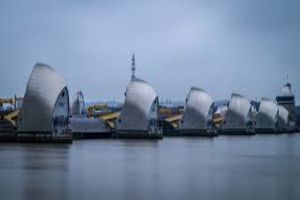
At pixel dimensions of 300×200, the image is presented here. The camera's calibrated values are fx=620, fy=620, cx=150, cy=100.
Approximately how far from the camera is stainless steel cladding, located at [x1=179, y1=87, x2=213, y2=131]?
112 metres

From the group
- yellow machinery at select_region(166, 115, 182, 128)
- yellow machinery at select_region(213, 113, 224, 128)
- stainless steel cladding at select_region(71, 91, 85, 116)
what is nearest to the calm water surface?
yellow machinery at select_region(166, 115, 182, 128)

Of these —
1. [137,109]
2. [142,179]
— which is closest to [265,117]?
[137,109]

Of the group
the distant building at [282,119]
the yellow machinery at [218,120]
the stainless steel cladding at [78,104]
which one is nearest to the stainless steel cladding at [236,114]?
the yellow machinery at [218,120]

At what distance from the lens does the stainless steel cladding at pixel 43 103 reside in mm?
64812

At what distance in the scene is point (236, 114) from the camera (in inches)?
5231

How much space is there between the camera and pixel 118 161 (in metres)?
38.2

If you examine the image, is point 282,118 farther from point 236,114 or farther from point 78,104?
point 78,104

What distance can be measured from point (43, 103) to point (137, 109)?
1060 inches

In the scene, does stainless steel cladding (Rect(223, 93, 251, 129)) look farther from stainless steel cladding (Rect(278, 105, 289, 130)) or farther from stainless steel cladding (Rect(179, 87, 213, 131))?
stainless steel cladding (Rect(278, 105, 289, 130))

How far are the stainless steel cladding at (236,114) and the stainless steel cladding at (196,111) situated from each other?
65.0 ft

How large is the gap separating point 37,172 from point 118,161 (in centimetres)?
934

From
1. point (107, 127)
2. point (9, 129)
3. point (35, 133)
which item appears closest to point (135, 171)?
point (35, 133)

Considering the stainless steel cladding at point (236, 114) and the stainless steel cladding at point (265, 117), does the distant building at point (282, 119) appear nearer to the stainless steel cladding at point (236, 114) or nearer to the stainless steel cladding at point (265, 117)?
the stainless steel cladding at point (265, 117)

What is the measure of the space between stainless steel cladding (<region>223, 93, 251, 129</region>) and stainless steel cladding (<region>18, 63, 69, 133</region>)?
71.1m
